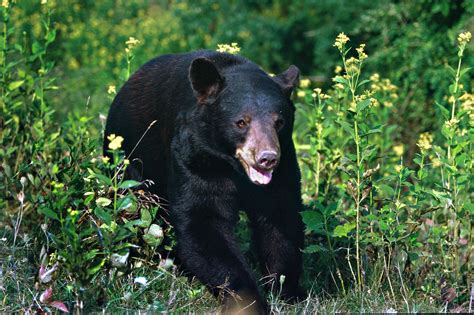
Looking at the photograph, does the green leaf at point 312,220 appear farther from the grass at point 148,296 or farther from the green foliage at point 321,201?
the grass at point 148,296

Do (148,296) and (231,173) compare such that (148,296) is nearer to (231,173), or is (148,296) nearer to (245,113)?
(231,173)

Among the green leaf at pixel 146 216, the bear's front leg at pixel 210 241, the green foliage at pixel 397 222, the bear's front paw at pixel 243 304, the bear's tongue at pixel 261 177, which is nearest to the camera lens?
the bear's front paw at pixel 243 304

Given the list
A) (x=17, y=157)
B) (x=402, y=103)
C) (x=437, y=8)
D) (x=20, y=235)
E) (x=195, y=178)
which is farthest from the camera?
(x=402, y=103)

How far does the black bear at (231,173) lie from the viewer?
5141mm

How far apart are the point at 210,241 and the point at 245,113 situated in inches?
29.5

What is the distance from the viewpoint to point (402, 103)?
9.84 metres

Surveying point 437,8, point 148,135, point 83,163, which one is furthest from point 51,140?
point 437,8

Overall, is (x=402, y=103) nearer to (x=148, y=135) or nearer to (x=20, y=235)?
(x=148, y=135)

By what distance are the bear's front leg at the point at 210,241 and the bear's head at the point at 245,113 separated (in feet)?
0.97

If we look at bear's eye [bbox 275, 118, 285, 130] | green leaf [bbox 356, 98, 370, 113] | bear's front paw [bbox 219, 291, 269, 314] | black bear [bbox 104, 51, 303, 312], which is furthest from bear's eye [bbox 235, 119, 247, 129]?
bear's front paw [bbox 219, 291, 269, 314]

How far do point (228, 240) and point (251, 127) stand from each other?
0.66 meters

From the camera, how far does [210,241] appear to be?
17.3ft

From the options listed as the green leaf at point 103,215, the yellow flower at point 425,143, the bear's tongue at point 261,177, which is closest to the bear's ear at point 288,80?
the bear's tongue at point 261,177

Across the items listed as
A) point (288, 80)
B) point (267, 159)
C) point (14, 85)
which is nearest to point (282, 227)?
point (267, 159)
